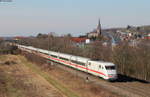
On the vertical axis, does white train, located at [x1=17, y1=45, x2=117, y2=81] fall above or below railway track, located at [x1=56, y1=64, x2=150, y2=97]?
above

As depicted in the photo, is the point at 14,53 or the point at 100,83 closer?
the point at 100,83

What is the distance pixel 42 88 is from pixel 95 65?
9088 millimetres

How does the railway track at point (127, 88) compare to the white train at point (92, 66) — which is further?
the white train at point (92, 66)

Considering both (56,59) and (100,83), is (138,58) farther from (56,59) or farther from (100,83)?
(56,59)

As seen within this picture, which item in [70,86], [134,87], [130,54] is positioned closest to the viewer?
[134,87]

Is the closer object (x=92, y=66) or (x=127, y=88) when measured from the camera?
(x=127, y=88)

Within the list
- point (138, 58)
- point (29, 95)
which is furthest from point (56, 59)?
point (29, 95)

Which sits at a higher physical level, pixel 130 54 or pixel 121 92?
pixel 130 54

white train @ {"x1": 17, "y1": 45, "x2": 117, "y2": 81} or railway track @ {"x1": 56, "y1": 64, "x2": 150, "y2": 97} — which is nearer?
railway track @ {"x1": 56, "y1": 64, "x2": 150, "y2": 97}

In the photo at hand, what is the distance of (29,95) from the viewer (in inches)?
971

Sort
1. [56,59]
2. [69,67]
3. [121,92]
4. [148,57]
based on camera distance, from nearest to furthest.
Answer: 1. [121,92]
2. [148,57]
3. [69,67]
4. [56,59]

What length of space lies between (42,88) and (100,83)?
27.8 ft

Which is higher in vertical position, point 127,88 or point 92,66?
point 92,66

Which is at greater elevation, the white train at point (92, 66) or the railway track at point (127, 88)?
the white train at point (92, 66)
